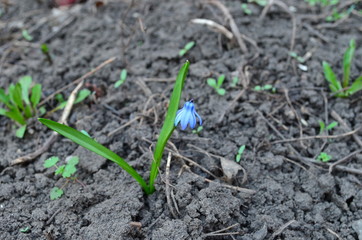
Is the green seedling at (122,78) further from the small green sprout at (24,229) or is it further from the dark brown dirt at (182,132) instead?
the small green sprout at (24,229)

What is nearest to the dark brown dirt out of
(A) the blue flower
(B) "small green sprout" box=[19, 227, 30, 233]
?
(B) "small green sprout" box=[19, 227, 30, 233]

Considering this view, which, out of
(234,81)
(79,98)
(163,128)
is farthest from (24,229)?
(234,81)

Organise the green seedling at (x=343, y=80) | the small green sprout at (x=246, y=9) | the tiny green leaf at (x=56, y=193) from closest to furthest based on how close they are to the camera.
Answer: the tiny green leaf at (x=56, y=193)
the green seedling at (x=343, y=80)
the small green sprout at (x=246, y=9)

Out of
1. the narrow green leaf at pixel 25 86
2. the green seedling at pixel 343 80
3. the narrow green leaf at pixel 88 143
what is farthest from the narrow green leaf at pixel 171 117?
the green seedling at pixel 343 80

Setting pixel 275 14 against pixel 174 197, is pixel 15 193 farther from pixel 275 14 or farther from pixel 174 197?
pixel 275 14

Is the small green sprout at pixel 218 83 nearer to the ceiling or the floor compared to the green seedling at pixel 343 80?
nearer to the ceiling

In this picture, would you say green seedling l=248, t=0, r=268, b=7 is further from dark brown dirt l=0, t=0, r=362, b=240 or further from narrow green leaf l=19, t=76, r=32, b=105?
narrow green leaf l=19, t=76, r=32, b=105
